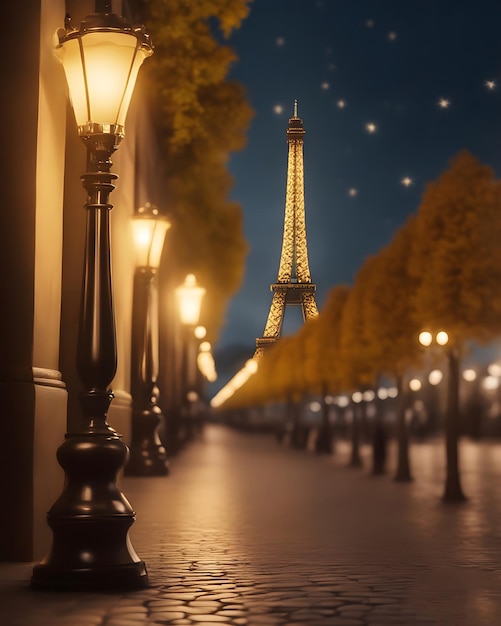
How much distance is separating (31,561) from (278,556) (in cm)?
235

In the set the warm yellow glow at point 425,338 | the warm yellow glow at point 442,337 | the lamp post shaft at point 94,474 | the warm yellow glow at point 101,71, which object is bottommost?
the lamp post shaft at point 94,474

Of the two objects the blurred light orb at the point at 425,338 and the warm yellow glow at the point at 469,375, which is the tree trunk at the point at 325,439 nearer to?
the blurred light orb at the point at 425,338

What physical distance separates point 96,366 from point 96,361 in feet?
0.13

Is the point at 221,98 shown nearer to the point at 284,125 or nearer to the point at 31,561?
the point at 284,125

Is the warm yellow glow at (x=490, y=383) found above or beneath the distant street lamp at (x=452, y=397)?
above

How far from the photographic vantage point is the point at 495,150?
24.7 m

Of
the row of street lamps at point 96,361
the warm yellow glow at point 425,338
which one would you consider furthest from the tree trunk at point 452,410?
the row of street lamps at point 96,361

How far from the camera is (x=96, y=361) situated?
34.0ft

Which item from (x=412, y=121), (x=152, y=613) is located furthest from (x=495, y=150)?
(x=152, y=613)

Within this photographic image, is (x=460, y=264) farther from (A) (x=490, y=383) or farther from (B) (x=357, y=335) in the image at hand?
(A) (x=490, y=383)

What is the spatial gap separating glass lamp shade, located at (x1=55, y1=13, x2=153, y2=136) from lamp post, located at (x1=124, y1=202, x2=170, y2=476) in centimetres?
1296

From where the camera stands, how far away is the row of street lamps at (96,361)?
1002 centimetres

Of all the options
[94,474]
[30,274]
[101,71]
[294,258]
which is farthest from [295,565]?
[294,258]

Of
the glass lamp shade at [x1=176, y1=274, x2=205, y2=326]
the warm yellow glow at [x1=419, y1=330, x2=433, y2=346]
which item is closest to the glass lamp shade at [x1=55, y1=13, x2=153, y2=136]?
the warm yellow glow at [x1=419, y1=330, x2=433, y2=346]
